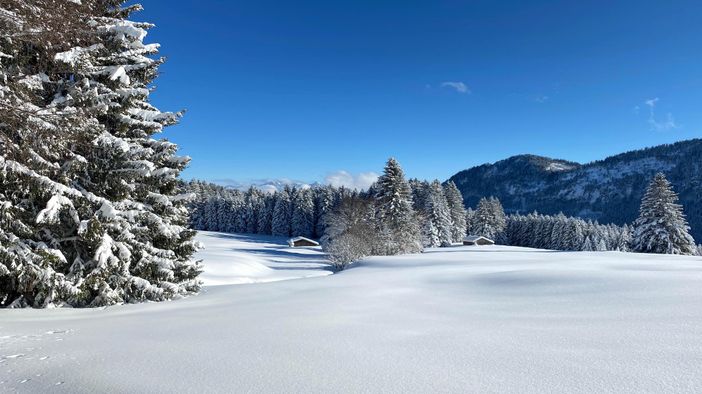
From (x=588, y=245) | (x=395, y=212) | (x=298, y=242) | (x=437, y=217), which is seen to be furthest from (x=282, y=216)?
(x=588, y=245)

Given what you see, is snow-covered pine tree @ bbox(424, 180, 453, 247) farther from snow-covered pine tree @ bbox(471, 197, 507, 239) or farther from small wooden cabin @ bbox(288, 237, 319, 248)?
snow-covered pine tree @ bbox(471, 197, 507, 239)

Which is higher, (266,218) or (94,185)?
(266,218)

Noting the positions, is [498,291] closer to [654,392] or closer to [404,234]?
[654,392]

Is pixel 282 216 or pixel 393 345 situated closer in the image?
pixel 393 345

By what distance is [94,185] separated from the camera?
35.4 feet

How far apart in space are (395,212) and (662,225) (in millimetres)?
24865

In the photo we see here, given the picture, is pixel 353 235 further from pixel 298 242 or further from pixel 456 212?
pixel 456 212

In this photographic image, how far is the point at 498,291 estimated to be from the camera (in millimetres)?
8477

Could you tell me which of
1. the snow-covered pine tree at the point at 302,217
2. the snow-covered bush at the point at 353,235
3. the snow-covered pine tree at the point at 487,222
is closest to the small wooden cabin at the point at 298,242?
the snow-covered pine tree at the point at 302,217

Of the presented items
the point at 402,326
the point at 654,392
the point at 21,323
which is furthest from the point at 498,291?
the point at 21,323

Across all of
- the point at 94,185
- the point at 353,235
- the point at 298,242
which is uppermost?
the point at 94,185

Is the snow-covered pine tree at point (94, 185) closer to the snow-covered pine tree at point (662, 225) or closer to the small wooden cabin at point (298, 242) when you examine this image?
the snow-covered pine tree at point (662, 225)

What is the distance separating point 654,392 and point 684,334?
175cm

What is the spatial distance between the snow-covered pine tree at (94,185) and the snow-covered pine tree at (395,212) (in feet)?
98.0
